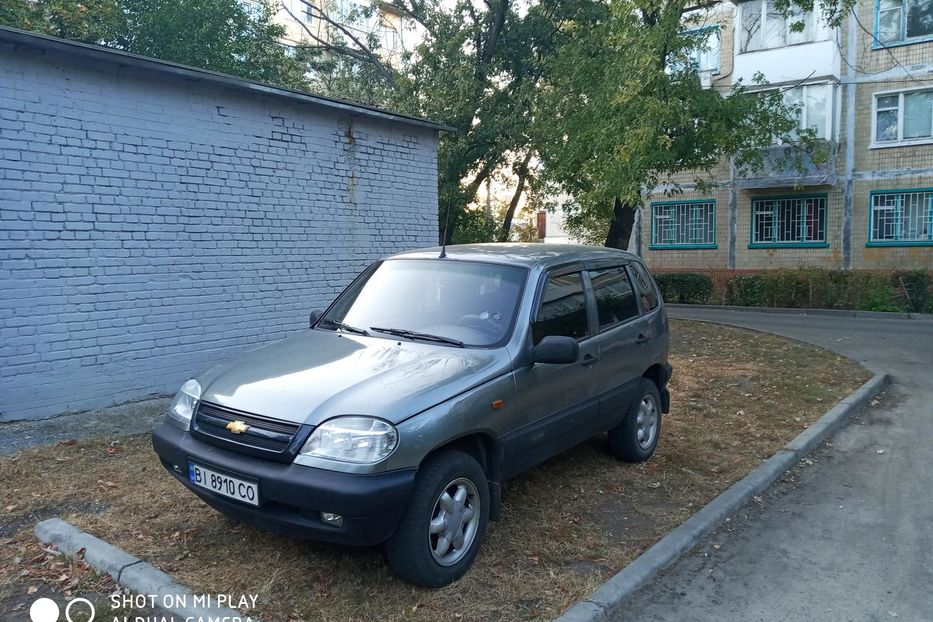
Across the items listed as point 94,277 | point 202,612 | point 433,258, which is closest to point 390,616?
point 202,612

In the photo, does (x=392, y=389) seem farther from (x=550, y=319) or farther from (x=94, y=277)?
(x=94, y=277)

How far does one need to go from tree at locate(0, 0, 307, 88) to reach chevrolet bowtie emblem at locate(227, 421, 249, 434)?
13.9 m

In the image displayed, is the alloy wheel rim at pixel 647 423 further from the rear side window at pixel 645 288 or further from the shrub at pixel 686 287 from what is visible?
the shrub at pixel 686 287

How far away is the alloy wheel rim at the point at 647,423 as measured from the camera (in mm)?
5845

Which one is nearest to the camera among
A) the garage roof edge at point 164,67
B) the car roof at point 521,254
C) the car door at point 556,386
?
the car door at point 556,386

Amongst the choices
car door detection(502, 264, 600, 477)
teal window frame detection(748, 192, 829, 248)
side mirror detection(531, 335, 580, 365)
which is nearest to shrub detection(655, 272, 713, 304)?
teal window frame detection(748, 192, 829, 248)

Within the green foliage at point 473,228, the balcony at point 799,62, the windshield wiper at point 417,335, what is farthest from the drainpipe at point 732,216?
the windshield wiper at point 417,335

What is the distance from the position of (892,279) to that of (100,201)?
Answer: 18.3 meters

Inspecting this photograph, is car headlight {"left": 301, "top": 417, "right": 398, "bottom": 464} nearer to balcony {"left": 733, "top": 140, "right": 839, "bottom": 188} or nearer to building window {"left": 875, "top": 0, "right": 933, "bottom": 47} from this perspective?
balcony {"left": 733, "top": 140, "right": 839, "bottom": 188}

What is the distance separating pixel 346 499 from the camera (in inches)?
128

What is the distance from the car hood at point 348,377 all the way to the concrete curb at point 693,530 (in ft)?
4.25

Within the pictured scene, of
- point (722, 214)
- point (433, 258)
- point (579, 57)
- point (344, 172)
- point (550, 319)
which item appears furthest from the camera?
point (722, 214)

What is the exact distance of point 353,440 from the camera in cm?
341

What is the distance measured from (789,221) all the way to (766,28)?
21.1ft
